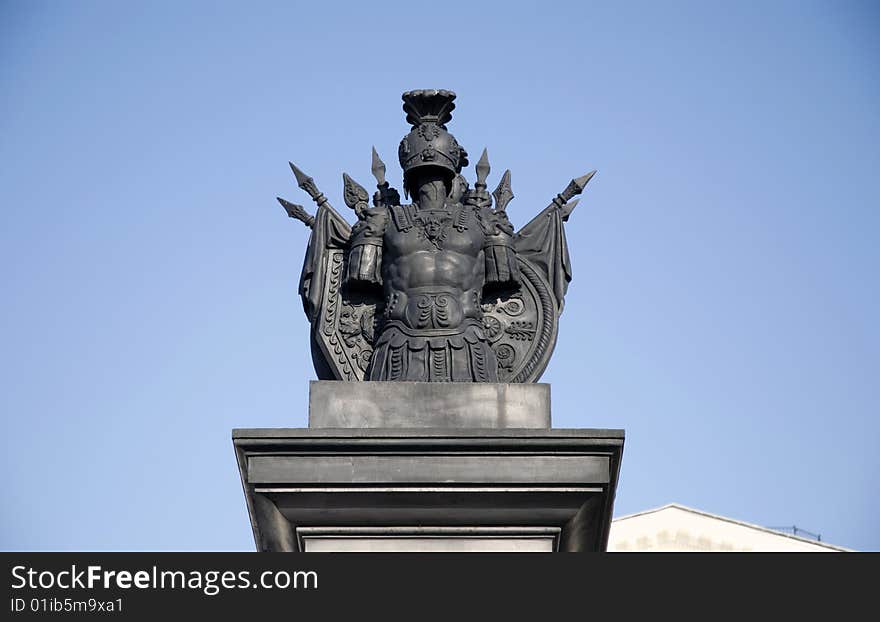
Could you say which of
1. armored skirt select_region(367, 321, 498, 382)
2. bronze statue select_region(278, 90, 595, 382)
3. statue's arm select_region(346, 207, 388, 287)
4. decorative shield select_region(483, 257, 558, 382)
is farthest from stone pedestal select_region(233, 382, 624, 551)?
statue's arm select_region(346, 207, 388, 287)

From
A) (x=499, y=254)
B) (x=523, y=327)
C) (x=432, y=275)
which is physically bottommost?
(x=523, y=327)

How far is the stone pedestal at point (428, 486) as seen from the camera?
519 inches

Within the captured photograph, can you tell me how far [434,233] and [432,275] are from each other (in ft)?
1.63

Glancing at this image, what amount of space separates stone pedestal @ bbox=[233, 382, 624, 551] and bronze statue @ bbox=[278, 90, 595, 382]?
1330mm

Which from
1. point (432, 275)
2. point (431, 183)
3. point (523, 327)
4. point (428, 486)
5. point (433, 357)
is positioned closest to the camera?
point (428, 486)

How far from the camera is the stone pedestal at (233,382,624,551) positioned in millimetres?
13188

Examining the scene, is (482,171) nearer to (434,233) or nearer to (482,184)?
(482,184)

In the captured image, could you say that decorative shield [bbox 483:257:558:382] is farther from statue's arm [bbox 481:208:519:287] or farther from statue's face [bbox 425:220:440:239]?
statue's face [bbox 425:220:440:239]

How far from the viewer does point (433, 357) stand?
1459 cm

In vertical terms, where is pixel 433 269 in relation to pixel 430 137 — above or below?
below

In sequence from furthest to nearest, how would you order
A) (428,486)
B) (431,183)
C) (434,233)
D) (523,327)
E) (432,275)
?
(431,183), (523,327), (434,233), (432,275), (428,486)

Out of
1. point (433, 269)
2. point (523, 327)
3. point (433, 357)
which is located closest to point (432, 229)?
point (433, 269)
